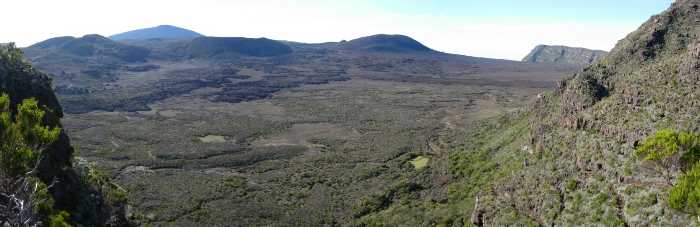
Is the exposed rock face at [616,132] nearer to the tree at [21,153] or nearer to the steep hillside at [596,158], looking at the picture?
the steep hillside at [596,158]

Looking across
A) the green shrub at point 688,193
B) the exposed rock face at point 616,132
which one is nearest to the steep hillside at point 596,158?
the exposed rock face at point 616,132

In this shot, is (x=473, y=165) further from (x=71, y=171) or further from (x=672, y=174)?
(x=71, y=171)

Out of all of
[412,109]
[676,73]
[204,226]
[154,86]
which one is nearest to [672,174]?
[676,73]

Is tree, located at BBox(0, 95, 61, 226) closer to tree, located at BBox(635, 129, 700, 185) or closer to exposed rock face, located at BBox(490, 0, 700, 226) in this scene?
tree, located at BBox(635, 129, 700, 185)

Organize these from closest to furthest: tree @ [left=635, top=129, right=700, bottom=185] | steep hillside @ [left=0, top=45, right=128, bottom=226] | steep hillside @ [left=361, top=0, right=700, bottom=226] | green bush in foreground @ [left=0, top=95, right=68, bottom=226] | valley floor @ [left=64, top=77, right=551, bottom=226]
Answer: green bush in foreground @ [left=0, top=95, right=68, bottom=226], tree @ [left=635, top=129, right=700, bottom=185], steep hillside @ [left=361, top=0, right=700, bottom=226], steep hillside @ [left=0, top=45, right=128, bottom=226], valley floor @ [left=64, top=77, right=551, bottom=226]

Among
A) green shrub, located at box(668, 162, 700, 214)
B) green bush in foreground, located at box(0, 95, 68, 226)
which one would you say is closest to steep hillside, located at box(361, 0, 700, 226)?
green shrub, located at box(668, 162, 700, 214)

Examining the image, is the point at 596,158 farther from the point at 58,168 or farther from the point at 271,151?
the point at 271,151
